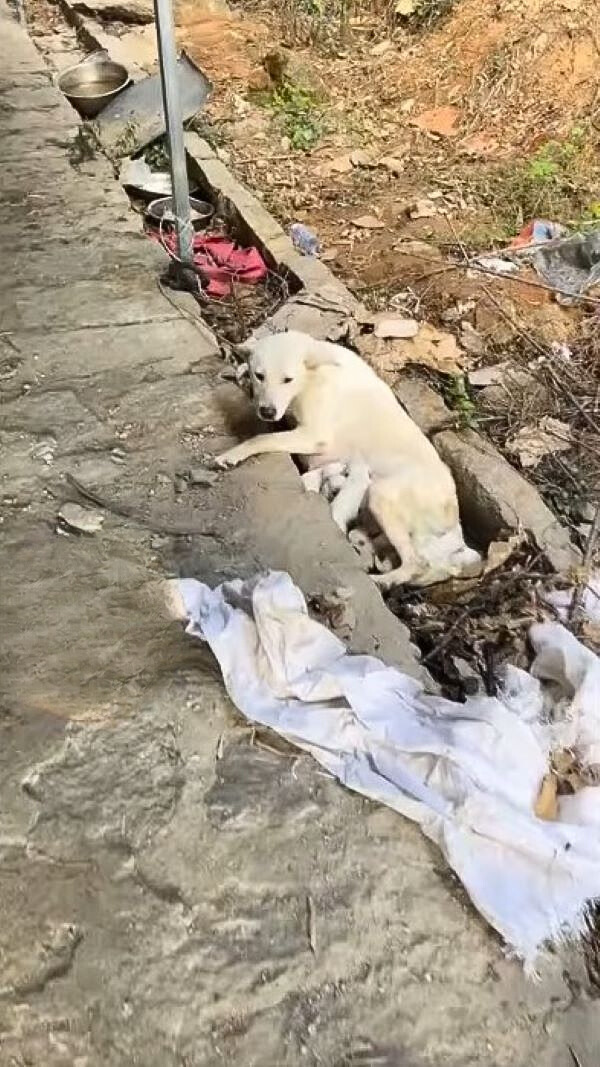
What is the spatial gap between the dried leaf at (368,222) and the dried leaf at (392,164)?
67cm

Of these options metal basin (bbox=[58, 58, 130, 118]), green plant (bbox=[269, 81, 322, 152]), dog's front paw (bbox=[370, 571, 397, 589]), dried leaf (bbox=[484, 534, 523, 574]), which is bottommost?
dog's front paw (bbox=[370, 571, 397, 589])

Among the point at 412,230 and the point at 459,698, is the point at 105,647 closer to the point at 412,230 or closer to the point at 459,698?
the point at 459,698

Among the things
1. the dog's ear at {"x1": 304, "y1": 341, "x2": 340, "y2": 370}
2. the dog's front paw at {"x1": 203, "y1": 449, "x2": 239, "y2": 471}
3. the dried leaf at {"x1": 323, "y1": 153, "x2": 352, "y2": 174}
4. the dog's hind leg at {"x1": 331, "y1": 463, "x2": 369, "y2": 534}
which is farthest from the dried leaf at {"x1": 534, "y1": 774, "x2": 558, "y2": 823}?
the dried leaf at {"x1": 323, "y1": 153, "x2": 352, "y2": 174}

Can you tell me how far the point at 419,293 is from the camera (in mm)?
4773

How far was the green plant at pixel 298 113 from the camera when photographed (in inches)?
248

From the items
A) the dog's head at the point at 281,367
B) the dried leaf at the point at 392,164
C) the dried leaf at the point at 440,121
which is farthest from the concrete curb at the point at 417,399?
the dried leaf at the point at 440,121

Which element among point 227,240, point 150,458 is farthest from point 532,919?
point 227,240

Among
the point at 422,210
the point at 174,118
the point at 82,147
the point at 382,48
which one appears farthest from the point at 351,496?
the point at 382,48

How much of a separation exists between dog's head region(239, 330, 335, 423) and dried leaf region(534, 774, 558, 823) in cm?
166

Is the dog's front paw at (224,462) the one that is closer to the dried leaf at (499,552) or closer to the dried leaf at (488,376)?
the dried leaf at (499,552)

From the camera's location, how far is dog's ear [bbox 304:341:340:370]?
3.59 m

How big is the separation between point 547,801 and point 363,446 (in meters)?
1.61

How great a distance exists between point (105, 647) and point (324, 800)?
0.76 meters

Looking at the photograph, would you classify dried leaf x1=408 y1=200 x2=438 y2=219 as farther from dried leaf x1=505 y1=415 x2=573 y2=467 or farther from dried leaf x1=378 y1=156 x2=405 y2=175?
dried leaf x1=505 y1=415 x2=573 y2=467
